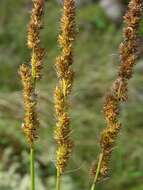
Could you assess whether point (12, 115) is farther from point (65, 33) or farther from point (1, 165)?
point (65, 33)

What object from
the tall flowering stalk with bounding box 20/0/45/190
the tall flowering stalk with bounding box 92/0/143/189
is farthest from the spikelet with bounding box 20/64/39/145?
the tall flowering stalk with bounding box 92/0/143/189

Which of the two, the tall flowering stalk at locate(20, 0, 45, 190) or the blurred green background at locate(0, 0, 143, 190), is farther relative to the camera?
the blurred green background at locate(0, 0, 143, 190)

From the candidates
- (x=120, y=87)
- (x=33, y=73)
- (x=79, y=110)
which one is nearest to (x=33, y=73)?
(x=33, y=73)

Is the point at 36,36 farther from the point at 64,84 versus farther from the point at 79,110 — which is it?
the point at 79,110

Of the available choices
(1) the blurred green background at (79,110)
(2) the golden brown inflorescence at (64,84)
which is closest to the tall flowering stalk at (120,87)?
(2) the golden brown inflorescence at (64,84)

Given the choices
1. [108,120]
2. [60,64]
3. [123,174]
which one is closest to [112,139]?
[108,120]

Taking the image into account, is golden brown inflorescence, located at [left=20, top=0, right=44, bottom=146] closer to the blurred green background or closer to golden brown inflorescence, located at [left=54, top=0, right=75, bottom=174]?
golden brown inflorescence, located at [left=54, top=0, right=75, bottom=174]

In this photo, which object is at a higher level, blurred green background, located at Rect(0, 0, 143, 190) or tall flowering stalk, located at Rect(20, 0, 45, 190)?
blurred green background, located at Rect(0, 0, 143, 190)

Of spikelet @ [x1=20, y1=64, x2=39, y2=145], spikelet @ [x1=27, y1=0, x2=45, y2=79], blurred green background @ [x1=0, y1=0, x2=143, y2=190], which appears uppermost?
blurred green background @ [x1=0, y1=0, x2=143, y2=190]

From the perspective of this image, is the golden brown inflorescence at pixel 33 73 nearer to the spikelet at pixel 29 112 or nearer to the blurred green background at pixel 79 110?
the spikelet at pixel 29 112
